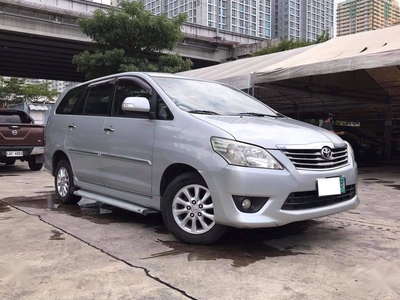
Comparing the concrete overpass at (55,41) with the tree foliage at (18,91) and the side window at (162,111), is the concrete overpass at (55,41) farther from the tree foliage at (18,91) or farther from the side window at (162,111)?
the side window at (162,111)

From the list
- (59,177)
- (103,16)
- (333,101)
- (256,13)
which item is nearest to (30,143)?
(59,177)

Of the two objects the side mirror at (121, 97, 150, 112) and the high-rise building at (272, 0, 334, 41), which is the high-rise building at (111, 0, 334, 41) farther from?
the side mirror at (121, 97, 150, 112)

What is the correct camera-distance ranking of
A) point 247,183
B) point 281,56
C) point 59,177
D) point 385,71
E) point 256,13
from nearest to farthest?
1. point 247,183
2. point 59,177
3. point 385,71
4. point 281,56
5. point 256,13

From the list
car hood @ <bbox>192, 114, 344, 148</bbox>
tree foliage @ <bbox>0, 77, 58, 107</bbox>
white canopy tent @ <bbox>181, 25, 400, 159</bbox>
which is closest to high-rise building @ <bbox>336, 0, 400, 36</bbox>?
white canopy tent @ <bbox>181, 25, 400, 159</bbox>

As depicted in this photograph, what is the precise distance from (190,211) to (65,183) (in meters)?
2.71

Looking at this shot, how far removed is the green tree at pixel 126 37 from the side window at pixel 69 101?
950 cm

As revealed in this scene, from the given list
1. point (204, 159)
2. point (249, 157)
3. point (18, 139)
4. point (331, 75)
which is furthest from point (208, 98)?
point (331, 75)

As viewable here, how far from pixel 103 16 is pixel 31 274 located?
1374 cm

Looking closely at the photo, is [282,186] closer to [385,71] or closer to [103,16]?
[385,71]

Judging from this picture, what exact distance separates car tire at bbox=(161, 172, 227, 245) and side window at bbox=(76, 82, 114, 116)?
5.23ft

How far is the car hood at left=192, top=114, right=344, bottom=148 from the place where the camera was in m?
3.47

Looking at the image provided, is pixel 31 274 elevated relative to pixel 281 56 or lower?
lower

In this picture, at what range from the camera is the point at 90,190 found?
16.8 feet

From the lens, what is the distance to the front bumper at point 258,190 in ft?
11.0
